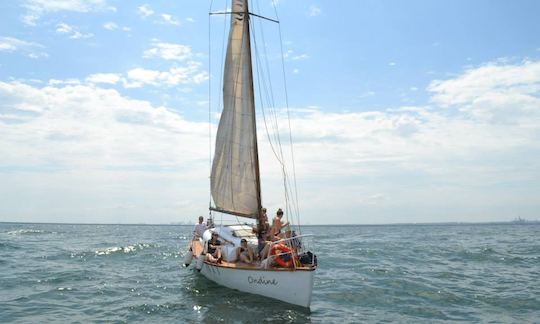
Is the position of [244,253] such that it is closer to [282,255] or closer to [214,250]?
[282,255]

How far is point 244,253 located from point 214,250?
3237mm

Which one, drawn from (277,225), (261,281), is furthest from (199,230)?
(261,281)

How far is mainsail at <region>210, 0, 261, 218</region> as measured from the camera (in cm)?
1869

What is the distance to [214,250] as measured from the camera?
65.4 ft

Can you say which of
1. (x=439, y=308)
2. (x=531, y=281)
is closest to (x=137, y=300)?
(x=439, y=308)

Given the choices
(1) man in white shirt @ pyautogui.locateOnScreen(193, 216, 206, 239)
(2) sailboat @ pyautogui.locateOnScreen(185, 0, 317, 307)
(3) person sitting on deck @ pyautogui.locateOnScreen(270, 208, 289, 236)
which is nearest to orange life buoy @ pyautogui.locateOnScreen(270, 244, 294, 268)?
(2) sailboat @ pyautogui.locateOnScreen(185, 0, 317, 307)

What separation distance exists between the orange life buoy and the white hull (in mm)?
399

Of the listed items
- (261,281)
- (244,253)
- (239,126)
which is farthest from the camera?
(239,126)

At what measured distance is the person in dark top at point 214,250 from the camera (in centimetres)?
1830

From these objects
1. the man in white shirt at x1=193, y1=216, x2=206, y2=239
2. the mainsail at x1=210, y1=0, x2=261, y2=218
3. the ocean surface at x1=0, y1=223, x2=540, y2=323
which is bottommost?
the ocean surface at x1=0, y1=223, x2=540, y2=323

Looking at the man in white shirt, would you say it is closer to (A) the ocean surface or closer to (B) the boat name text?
(A) the ocean surface

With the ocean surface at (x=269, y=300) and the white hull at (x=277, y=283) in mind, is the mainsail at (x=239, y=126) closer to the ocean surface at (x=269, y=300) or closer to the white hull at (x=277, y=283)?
the white hull at (x=277, y=283)

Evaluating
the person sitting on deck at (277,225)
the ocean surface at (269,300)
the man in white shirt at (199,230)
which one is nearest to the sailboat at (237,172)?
the person sitting on deck at (277,225)

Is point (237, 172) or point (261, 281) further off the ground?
point (237, 172)
